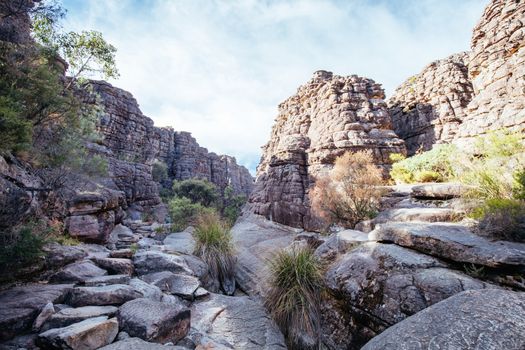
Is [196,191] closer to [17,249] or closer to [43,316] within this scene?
[17,249]

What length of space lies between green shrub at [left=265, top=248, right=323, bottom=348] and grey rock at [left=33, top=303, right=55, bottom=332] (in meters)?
4.06

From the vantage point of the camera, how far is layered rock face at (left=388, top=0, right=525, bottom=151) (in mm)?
9688

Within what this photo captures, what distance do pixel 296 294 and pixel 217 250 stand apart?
3770 mm

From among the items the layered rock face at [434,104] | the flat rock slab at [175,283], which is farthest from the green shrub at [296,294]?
the layered rock face at [434,104]

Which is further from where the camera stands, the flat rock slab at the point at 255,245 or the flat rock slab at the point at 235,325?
the flat rock slab at the point at 255,245

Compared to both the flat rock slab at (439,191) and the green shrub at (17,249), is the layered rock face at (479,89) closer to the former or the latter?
the flat rock slab at (439,191)

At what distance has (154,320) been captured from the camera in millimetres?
3621

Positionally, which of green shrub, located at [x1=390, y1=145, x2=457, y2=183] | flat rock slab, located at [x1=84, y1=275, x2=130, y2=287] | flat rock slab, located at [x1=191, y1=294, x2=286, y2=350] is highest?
green shrub, located at [x1=390, y1=145, x2=457, y2=183]

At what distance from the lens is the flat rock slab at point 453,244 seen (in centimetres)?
366

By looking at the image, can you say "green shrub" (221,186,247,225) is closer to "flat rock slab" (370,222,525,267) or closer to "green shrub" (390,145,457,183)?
"green shrub" (390,145,457,183)

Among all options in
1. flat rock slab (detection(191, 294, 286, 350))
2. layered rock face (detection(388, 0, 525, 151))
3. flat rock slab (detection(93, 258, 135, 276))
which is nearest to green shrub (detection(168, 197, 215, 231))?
flat rock slab (detection(93, 258, 135, 276))

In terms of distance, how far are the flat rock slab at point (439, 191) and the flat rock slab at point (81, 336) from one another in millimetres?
8300

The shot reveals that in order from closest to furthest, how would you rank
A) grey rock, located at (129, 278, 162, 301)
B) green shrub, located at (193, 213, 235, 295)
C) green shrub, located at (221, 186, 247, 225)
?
1. grey rock, located at (129, 278, 162, 301)
2. green shrub, located at (193, 213, 235, 295)
3. green shrub, located at (221, 186, 247, 225)

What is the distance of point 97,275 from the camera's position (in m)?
5.10
